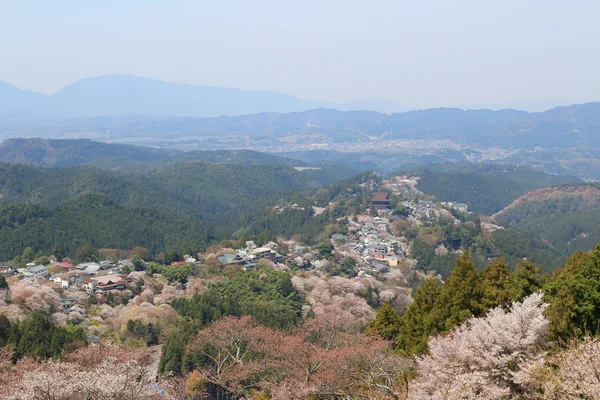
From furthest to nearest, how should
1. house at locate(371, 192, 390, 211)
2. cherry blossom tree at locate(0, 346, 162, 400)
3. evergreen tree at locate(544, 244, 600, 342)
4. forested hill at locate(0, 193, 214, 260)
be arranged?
house at locate(371, 192, 390, 211)
forested hill at locate(0, 193, 214, 260)
evergreen tree at locate(544, 244, 600, 342)
cherry blossom tree at locate(0, 346, 162, 400)

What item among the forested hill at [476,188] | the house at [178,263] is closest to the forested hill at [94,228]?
the house at [178,263]

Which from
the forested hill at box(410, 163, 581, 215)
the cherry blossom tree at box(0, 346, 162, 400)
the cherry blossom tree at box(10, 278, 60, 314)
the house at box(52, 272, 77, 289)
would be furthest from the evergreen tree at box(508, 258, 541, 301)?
the forested hill at box(410, 163, 581, 215)

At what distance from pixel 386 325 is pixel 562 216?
73299mm

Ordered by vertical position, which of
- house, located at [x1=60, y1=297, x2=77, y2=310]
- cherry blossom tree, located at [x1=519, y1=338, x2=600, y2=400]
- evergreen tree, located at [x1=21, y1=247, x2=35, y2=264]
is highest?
cherry blossom tree, located at [x1=519, y1=338, x2=600, y2=400]

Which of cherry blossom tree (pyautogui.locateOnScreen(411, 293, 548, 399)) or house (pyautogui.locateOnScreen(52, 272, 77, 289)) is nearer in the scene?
cherry blossom tree (pyautogui.locateOnScreen(411, 293, 548, 399))

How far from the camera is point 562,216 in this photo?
8156 cm

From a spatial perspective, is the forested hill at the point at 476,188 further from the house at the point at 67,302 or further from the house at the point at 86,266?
the house at the point at 67,302

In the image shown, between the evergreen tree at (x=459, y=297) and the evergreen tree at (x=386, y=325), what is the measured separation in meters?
2.55

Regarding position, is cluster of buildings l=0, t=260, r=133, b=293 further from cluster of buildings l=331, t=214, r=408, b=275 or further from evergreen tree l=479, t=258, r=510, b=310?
evergreen tree l=479, t=258, r=510, b=310

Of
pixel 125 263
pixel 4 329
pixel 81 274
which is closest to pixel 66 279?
pixel 81 274

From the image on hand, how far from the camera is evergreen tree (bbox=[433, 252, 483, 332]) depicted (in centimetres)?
1675

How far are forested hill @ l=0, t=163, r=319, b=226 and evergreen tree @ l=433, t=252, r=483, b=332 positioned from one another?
5802 cm

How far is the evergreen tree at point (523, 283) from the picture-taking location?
15.7 m

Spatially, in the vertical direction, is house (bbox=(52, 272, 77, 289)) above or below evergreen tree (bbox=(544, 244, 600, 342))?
below
